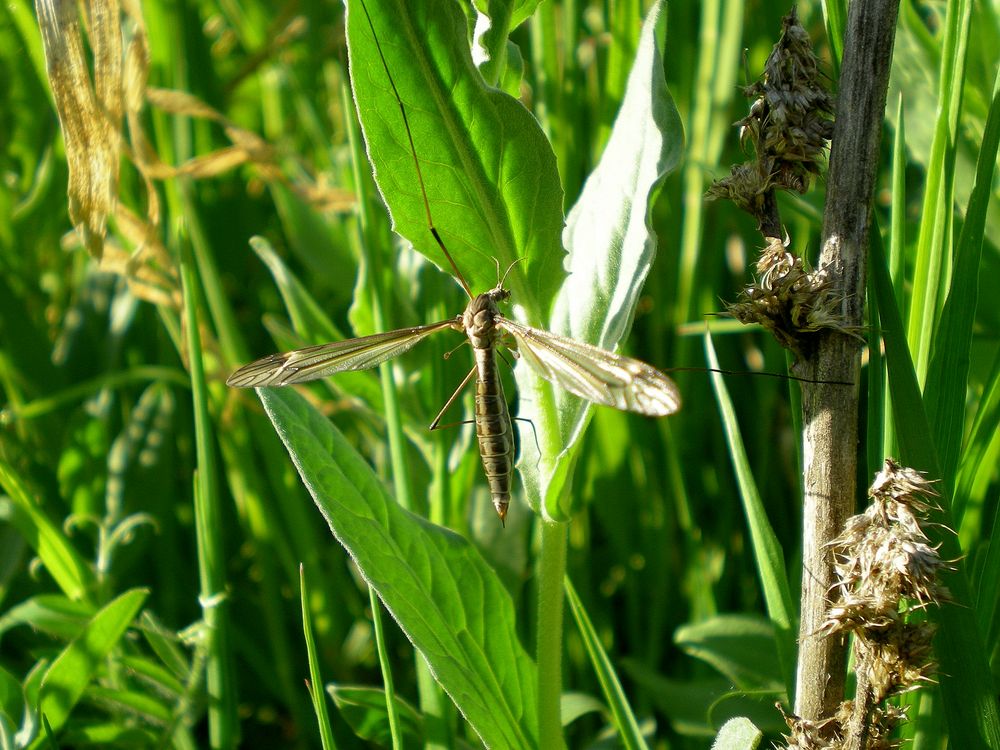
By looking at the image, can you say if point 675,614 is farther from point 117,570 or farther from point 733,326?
Answer: point 117,570

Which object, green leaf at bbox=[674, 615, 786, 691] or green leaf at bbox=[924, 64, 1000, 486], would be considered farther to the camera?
green leaf at bbox=[674, 615, 786, 691]

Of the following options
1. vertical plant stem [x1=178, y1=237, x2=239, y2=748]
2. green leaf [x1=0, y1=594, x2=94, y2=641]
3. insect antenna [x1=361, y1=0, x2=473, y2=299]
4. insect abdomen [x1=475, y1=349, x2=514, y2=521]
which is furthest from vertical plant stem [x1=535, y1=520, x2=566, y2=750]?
green leaf [x1=0, y1=594, x2=94, y2=641]

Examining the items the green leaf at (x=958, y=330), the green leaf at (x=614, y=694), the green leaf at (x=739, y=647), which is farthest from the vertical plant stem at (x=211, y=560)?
the green leaf at (x=958, y=330)

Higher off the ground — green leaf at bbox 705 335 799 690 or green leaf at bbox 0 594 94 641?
green leaf at bbox 705 335 799 690

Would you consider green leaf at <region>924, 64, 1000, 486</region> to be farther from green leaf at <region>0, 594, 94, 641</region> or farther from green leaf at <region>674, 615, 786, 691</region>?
green leaf at <region>0, 594, 94, 641</region>

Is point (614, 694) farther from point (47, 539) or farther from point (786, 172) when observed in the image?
point (47, 539)

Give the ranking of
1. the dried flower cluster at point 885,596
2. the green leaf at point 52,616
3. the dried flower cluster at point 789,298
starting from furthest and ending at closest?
the green leaf at point 52,616 → the dried flower cluster at point 789,298 → the dried flower cluster at point 885,596

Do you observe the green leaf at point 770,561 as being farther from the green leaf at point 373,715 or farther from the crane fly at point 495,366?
the green leaf at point 373,715

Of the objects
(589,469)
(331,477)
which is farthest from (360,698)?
(589,469)
